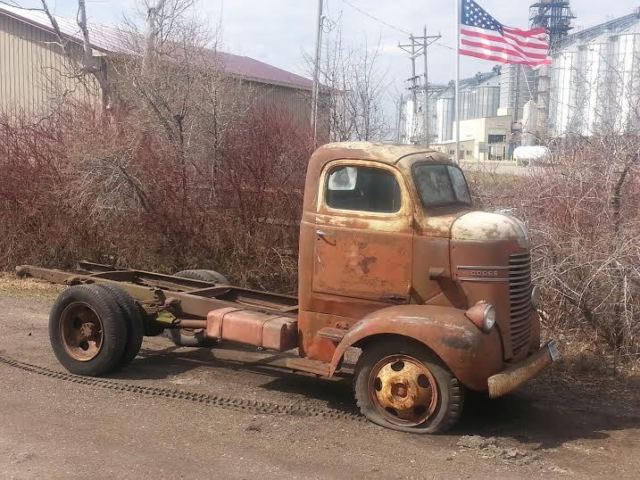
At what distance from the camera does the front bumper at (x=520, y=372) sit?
5.03 metres

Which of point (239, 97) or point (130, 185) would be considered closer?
point (130, 185)

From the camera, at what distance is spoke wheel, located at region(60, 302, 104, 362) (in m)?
6.68

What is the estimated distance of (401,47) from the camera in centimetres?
2984

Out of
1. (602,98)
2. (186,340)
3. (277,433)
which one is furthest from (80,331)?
(602,98)

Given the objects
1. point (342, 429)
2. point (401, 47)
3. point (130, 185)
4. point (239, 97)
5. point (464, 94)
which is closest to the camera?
point (342, 429)

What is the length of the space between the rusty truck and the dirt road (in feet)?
1.30

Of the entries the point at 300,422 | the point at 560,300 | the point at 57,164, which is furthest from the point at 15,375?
the point at 57,164

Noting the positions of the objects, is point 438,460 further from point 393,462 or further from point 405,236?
point 405,236

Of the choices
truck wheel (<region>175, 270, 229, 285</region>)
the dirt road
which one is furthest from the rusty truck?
truck wheel (<region>175, 270, 229, 285</region>)

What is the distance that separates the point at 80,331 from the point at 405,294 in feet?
10.4

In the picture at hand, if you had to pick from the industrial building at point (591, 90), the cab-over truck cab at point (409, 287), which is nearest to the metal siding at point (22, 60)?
the industrial building at point (591, 90)

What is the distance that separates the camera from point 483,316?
5133 millimetres

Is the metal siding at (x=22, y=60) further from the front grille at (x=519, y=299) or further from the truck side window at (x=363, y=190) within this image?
the front grille at (x=519, y=299)

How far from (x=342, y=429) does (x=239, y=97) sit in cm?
1041
